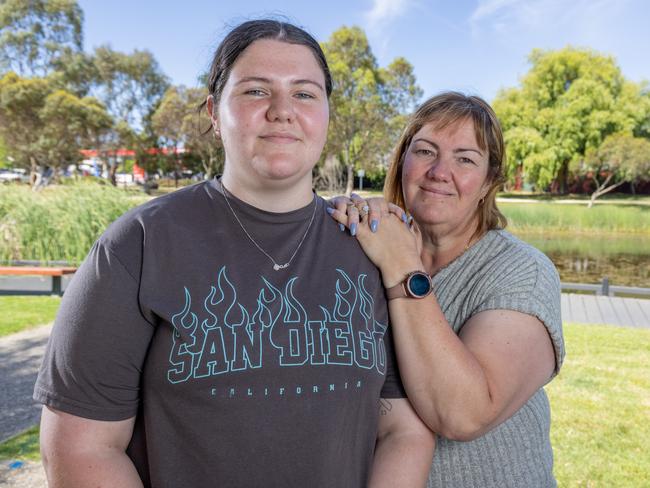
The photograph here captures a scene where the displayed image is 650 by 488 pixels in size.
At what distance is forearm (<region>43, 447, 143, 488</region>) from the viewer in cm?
123

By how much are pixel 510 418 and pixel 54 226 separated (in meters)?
9.87

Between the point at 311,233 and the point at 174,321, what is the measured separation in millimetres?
467

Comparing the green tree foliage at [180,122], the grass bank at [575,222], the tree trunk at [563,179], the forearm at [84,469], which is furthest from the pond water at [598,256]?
the green tree foliage at [180,122]

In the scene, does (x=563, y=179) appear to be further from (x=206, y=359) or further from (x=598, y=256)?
(x=206, y=359)

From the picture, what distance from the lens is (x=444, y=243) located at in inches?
79.0

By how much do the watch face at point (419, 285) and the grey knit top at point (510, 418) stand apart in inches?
8.5

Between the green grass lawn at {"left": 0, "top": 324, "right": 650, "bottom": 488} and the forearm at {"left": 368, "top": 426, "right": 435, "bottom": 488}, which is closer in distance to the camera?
the forearm at {"left": 368, "top": 426, "right": 435, "bottom": 488}

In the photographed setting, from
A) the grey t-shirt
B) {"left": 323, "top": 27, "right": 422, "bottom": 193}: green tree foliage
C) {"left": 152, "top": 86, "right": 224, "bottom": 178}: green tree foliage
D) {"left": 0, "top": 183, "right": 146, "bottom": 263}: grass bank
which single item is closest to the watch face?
the grey t-shirt

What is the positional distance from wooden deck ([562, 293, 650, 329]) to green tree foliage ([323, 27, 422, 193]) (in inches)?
733

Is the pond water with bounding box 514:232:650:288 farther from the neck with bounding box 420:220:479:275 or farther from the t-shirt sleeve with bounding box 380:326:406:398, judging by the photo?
the t-shirt sleeve with bounding box 380:326:406:398

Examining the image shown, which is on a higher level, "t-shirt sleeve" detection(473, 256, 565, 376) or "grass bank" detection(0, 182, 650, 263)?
"t-shirt sleeve" detection(473, 256, 565, 376)

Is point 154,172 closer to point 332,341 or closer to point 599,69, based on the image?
point 599,69

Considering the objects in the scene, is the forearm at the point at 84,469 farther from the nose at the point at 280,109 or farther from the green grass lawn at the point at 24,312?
the green grass lawn at the point at 24,312

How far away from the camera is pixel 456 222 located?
197 centimetres
